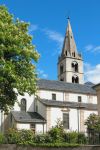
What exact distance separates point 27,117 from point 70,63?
43554 millimetres

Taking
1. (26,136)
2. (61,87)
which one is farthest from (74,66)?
(26,136)

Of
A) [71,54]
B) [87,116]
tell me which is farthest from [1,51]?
[71,54]

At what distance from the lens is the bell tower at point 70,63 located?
3740 inches

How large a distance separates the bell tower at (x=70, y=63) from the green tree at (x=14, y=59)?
6198 centimetres

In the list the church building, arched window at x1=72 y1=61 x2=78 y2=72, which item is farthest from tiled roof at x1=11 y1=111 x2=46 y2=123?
arched window at x1=72 y1=61 x2=78 y2=72

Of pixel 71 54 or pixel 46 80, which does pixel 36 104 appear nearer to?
pixel 46 80

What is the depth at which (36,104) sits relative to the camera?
61.4 metres

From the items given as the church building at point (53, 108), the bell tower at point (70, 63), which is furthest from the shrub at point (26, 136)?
the bell tower at point (70, 63)

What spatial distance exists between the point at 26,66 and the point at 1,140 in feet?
23.8

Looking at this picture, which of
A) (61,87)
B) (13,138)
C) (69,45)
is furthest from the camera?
(69,45)

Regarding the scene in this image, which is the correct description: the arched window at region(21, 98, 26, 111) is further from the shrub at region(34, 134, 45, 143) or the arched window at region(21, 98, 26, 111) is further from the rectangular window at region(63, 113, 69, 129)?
the shrub at region(34, 134, 45, 143)

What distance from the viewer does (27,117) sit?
5622 cm

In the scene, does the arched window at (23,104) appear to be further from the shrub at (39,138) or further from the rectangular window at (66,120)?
the shrub at (39,138)

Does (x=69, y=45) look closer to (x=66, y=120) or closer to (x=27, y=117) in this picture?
(x=66, y=120)
